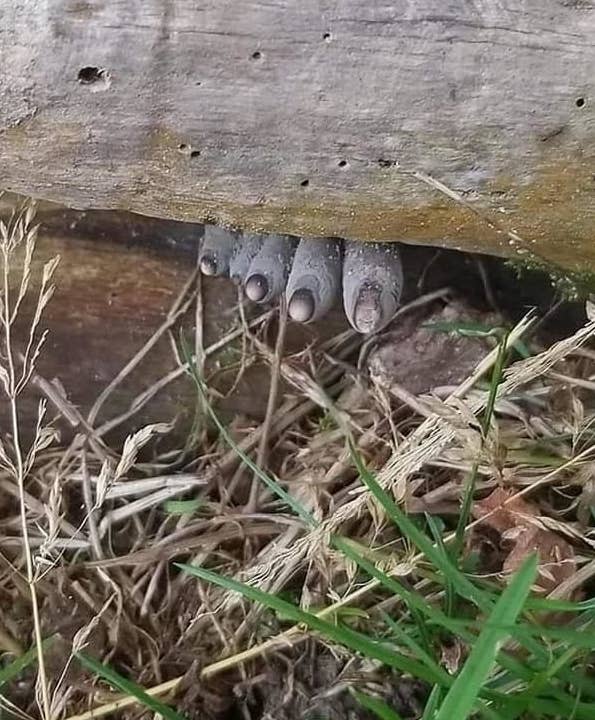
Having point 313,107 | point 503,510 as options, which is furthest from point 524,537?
point 313,107

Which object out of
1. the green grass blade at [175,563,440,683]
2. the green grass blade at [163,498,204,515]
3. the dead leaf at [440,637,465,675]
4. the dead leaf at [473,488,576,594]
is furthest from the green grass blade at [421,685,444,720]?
the green grass blade at [163,498,204,515]

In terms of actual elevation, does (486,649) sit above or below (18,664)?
above

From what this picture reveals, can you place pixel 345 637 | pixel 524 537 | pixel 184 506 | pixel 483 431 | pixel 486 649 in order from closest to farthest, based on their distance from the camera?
1. pixel 486 649
2. pixel 345 637
3. pixel 483 431
4. pixel 524 537
5. pixel 184 506

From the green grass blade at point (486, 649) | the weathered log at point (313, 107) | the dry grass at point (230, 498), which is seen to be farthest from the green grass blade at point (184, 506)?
the green grass blade at point (486, 649)

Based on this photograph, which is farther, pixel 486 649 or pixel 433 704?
pixel 433 704

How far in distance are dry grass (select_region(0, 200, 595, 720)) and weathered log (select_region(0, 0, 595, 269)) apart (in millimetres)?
206

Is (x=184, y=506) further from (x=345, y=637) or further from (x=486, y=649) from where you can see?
(x=486, y=649)

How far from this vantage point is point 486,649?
90cm

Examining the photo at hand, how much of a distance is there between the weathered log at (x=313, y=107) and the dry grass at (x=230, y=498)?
0.21 m

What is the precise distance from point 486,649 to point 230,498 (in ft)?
2.40

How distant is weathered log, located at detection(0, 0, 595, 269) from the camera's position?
41.7 inches

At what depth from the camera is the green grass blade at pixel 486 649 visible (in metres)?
0.88

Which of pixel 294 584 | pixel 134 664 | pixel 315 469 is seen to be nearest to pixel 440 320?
pixel 315 469

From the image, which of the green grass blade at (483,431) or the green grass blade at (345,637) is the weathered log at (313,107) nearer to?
the green grass blade at (483,431)
